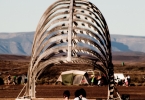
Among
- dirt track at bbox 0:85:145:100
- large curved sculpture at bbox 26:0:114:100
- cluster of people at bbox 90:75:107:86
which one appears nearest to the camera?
large curved sculpture at bbox 26:0:114:100

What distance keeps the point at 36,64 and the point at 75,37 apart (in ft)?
9.51

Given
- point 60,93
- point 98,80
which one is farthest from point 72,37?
point 98,80

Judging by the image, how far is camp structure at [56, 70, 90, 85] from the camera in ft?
217

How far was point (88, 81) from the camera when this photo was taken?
222 ft

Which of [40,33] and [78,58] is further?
[40,33]

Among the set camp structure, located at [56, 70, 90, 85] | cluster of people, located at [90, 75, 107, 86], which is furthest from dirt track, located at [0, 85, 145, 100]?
cluster of people, located at [90, 75, 107, 86]

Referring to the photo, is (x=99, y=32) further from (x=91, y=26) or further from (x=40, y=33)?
(x=40, y=33)

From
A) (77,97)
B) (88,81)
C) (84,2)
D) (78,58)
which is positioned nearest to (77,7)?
(84,2)

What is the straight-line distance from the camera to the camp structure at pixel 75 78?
66.2 meters

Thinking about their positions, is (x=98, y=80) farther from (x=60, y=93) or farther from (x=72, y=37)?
(x=72, y=37)

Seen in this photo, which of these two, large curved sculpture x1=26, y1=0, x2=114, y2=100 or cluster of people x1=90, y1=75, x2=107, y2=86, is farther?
cluster of people x1=90, y1=75, x2=107, y2=86

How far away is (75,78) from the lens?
6719 centimetres

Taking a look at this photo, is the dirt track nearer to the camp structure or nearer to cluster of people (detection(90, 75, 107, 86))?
the camp structure

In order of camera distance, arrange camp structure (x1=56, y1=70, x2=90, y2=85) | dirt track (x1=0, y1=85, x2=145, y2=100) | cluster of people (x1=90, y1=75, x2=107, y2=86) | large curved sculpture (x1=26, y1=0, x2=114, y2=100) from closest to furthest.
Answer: large curved sculpture (x1=26, y1=0, x2=114, y2=100), dirt track (x1=0, y1=85, x2=145, y2=100), cluster of people (x1=90, y1=75, x2=107, y2=86), camp structure (x1=56, y1=70, x2=90, y2=85)
